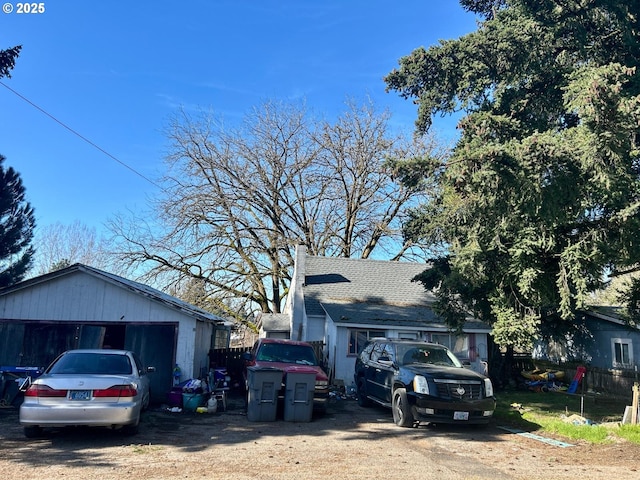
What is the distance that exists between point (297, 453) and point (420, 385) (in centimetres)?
350

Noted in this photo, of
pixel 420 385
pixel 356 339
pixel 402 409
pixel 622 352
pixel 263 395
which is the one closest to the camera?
pixel 420 385

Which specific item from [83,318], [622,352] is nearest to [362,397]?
[83,318]

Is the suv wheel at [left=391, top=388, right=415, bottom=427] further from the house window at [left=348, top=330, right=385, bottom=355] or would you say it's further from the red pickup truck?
the house window at [left=348, top=330, right=385, bottom=355]

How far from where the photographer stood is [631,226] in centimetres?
1050

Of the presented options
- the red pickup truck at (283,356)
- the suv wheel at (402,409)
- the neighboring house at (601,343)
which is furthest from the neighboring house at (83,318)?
the neighboring house at (601,343)

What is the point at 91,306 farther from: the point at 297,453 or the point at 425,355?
the point at 425,355

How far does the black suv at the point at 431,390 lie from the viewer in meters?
10.2

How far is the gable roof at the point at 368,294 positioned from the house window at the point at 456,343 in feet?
1.94

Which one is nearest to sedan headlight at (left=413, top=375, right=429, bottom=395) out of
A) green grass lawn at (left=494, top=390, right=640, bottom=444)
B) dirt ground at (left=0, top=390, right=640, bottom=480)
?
dirt ground at (left=0, top=390, right=640, bottom=480)

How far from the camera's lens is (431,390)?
10.2 metres

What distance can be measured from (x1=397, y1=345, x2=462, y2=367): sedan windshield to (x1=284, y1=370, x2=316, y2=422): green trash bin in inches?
90.3

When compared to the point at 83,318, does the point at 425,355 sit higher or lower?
lower

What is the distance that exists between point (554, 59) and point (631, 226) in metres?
5.46

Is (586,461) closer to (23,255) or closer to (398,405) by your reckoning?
(398,405)
